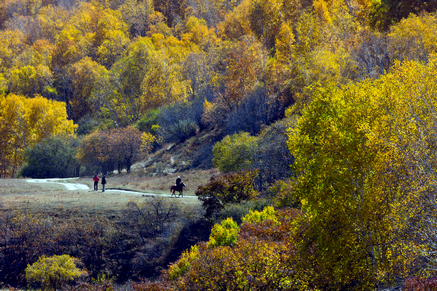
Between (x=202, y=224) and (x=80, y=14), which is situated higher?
(x=80, y=14)

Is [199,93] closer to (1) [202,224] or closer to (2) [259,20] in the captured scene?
(2) [259,20]

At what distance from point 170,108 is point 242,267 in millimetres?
43856

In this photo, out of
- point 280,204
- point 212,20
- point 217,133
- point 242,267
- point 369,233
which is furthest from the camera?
point 212,20

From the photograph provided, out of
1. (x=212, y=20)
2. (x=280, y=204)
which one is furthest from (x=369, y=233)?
(x=212, y=20)

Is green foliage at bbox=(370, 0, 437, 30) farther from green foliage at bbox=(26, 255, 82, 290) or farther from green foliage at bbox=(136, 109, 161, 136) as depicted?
green foliage at bbox=(26, 255, 82, 290)

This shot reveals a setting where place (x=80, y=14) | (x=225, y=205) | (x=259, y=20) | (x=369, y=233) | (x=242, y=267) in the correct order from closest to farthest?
(x=369, y=233) → (x=242, y=267) → (x=225, y=205) → (x=259, y=20) → (x=80, y=14)

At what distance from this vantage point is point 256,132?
1550 inches

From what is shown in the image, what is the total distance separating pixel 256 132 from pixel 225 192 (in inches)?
719

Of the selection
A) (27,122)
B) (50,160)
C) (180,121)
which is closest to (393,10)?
(180,121)

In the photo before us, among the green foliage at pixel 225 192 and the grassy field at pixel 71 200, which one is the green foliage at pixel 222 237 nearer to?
the green foliage at pixel 225 192

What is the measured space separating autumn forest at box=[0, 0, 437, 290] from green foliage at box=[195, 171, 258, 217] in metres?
0.09

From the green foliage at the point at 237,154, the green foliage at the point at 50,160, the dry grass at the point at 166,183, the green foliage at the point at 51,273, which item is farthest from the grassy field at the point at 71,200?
the green foliage at the point at 50,160

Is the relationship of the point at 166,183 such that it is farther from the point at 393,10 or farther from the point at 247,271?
the point at 393,10

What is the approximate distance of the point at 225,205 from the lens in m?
21.5
